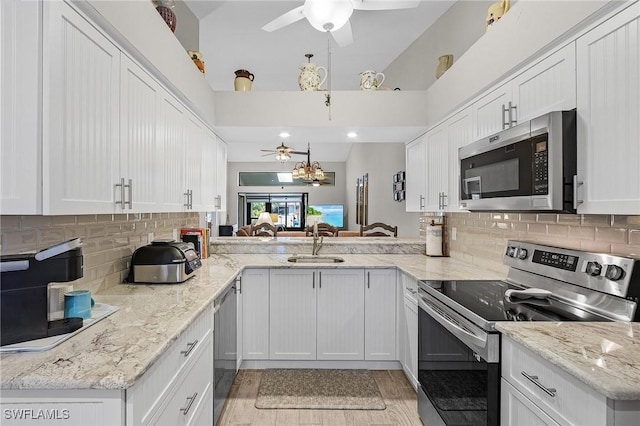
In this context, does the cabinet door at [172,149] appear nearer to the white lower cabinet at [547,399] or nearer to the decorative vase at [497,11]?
the white lower cabinet at [547,399]

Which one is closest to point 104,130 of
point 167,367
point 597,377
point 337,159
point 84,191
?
point 84,191

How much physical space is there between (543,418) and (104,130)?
1932 mm

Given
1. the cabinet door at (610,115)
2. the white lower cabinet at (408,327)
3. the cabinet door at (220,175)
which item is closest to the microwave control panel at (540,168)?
the cabinet door at (610,115)

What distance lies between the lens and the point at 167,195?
212cm

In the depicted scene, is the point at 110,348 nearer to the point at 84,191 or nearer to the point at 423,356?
the point at 84,191

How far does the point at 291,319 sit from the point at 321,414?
0.75 metres

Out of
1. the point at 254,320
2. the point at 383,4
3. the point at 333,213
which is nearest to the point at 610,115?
the point at 383,4

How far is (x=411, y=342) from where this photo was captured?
2520 millimetres

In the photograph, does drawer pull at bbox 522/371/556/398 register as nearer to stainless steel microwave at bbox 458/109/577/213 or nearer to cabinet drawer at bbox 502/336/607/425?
cabinet drawer at bbox 502/336/607/425

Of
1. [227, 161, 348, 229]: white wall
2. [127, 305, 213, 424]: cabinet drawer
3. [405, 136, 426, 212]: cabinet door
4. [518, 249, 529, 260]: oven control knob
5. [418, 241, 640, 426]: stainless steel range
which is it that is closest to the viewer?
[127, 305, 213, 424]: cabinet drawer

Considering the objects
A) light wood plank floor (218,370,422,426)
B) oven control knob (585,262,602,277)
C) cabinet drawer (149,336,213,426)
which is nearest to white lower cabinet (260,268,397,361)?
light wood plank floor (218,370,422,426)

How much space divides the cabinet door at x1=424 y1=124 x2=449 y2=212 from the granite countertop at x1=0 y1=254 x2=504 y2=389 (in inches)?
27.1

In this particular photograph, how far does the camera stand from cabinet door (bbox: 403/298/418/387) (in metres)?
2.43

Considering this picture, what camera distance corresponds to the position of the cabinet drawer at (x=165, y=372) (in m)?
1.02
